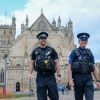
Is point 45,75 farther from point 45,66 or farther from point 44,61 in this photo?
point 44,61

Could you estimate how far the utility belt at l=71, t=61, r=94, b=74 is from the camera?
1197cm

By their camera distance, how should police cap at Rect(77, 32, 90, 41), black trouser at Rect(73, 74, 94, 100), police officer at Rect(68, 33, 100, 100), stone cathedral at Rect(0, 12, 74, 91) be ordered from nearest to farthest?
black trouser at Rect(73, 74, 94, 100), police officer at Rect(68, 33, 100, 100), police cap at Rect(77, 32, 90, 41), stone cathedral at Rect(0, 12, 74, 91)

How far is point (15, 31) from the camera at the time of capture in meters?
103

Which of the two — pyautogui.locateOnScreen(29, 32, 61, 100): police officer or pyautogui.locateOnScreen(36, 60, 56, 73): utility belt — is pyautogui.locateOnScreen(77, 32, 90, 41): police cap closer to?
pyautogui.locateOnScreen(29, 32, 61, 100): police officer

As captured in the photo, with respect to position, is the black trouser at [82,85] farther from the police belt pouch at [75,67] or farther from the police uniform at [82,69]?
the police belt pouch at [75,67]

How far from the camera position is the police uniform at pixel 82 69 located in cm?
1197

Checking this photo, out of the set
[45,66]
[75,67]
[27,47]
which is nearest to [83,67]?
[75,67]

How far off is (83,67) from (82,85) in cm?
43

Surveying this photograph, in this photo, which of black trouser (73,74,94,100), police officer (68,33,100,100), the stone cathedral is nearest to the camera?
black trouser (73,74,94,100)

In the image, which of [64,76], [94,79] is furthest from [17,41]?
[94,79]

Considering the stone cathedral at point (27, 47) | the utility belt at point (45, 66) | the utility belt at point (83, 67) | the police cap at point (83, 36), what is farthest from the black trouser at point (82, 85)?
the stone cathedral at point (27, 47)

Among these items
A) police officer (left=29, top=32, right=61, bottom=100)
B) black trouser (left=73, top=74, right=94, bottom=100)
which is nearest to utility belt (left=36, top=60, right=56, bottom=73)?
police officer (left=29, top=32, right=61, bottom=100)

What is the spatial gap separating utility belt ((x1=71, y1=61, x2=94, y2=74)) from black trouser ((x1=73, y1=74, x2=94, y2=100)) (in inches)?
4.4

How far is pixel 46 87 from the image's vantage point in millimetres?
11961
